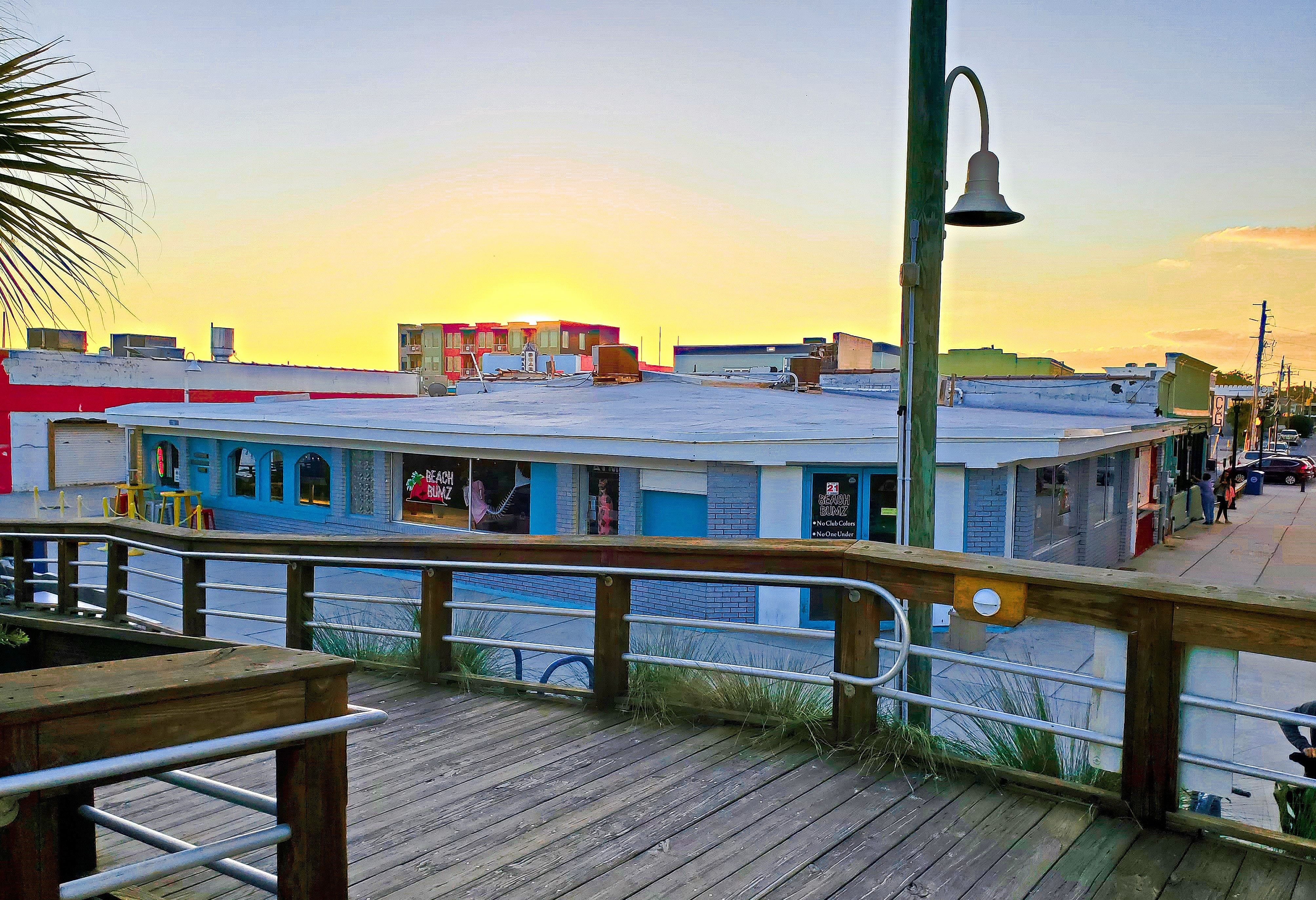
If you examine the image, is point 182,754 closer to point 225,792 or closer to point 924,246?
point 225,792

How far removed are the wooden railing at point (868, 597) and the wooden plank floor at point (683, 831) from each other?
377mm

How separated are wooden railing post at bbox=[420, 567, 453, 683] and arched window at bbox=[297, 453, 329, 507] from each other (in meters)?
15.0

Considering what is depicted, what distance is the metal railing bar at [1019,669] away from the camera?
375 cm

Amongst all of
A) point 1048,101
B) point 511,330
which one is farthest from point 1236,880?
point 511,330

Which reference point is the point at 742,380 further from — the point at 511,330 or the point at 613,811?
the point at 511,330

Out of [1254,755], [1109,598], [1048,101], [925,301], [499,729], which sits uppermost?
[1048,101]

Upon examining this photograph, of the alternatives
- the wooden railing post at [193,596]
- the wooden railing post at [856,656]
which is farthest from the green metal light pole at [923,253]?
the wooden railing post at [193,596]

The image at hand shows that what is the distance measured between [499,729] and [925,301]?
3.82 metres

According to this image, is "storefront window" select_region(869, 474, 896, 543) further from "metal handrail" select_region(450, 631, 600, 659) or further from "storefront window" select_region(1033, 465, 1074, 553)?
"metal handrail" select_region(450, 631, 600, 659)

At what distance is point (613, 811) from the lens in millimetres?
4043

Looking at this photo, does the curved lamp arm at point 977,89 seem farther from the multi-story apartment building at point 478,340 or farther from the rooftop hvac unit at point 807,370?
the multi-story apartment building at point 478,340

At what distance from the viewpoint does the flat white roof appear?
14.1 meters

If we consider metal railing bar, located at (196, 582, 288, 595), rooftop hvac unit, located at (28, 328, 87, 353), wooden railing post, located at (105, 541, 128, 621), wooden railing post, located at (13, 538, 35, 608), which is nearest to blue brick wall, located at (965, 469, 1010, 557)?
metal railing bar, located at (196, 582, 288, 595)

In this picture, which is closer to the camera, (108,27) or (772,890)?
(772,890)
